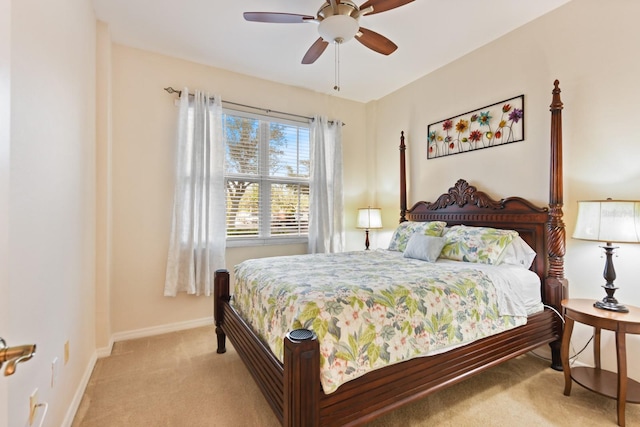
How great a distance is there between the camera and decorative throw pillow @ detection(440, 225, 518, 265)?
2383 millimetres

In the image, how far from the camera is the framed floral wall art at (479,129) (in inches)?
106

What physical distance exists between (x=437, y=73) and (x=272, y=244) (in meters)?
2.86

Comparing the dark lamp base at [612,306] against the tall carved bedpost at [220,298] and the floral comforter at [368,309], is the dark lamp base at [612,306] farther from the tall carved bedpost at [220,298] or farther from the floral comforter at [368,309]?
the tall carved bedpost at [220,298]

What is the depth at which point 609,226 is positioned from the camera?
5.87 ft

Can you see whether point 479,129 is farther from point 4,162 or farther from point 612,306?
point 4,162

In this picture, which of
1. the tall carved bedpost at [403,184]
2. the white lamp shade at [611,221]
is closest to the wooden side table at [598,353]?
the white lamp shade at [611,221]

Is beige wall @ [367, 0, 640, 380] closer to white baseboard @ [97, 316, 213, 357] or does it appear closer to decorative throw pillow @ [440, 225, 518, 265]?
decorative throw pillow @ [440, 225, 518, 265]

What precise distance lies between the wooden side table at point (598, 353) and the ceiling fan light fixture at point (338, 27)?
2.36 meters

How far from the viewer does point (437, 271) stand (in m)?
2.07

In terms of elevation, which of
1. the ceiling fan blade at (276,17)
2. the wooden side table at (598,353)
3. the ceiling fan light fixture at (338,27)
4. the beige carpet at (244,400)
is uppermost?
the ceiling fan blade at (276,17)

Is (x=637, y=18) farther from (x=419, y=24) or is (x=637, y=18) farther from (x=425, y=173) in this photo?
(x=425, y=173)

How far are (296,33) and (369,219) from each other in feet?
7.60

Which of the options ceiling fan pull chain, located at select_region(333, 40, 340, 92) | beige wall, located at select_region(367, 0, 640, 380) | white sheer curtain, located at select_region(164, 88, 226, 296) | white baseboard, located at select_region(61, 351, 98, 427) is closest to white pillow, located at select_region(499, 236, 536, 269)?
beige wall, located at select_region(367, 0, 640, 380)

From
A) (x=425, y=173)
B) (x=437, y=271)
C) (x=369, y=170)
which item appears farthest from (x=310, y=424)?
(x=369, y=170)
